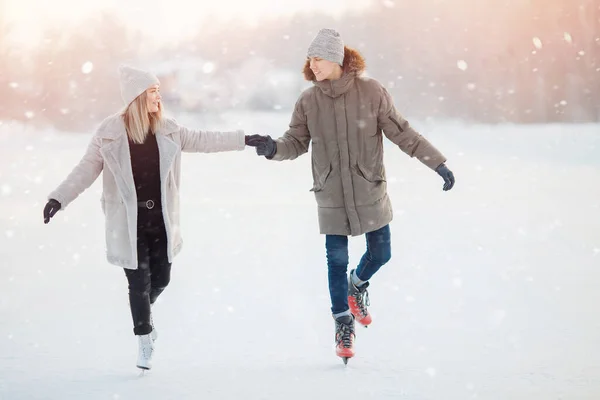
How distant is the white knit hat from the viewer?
13.0 ft

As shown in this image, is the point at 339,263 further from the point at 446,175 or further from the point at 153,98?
the point at 153,98

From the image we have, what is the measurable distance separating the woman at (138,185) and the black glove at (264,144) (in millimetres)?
484

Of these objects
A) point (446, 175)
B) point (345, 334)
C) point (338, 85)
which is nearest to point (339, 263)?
point (345, 334)

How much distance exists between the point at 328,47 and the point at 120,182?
4.55ft

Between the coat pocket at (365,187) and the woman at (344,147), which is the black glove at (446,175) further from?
the coat pocket at (365,187)

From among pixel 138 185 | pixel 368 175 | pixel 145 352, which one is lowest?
pixel 145 352

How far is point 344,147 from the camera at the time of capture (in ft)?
13.9

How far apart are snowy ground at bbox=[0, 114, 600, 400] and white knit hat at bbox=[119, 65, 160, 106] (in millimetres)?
1561

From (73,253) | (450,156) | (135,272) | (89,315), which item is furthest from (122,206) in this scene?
(450,156)

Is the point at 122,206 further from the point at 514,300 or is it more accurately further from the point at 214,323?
the point at 514,300

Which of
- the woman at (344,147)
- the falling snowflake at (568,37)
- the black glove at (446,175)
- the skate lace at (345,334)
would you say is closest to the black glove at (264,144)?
the woman at (344,147)

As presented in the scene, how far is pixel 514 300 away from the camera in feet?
18.4

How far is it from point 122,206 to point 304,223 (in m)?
5.55

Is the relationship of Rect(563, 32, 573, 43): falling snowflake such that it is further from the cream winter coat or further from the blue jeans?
the cream winter coat
